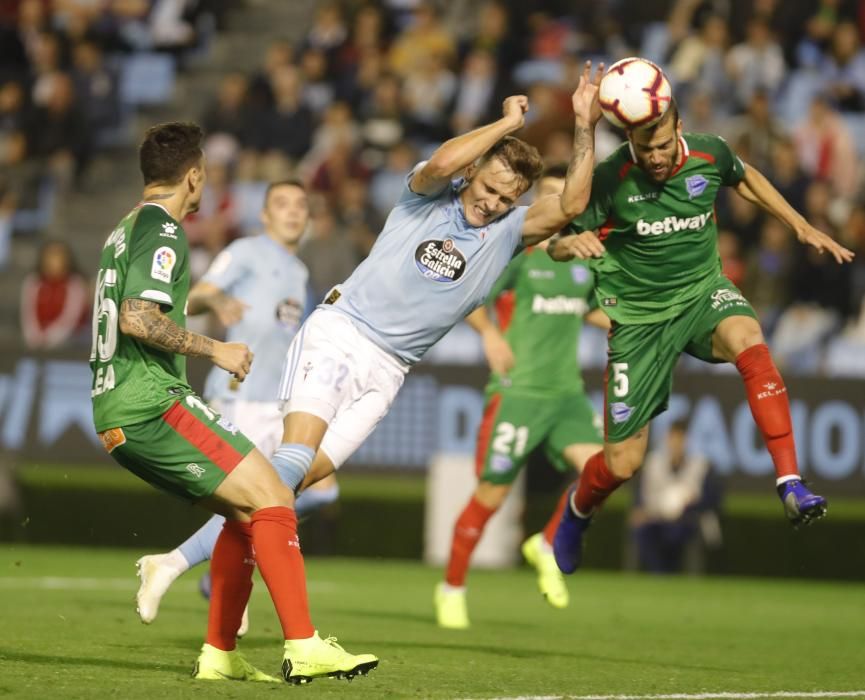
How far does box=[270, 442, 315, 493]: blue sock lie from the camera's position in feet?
26.1

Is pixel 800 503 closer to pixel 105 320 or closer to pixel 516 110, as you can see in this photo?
pixel 516 110

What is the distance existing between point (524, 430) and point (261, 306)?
2.16 m

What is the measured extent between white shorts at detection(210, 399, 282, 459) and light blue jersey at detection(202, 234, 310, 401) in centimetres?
4

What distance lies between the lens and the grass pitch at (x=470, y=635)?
8.02 metres

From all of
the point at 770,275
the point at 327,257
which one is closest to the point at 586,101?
the point at 327,257

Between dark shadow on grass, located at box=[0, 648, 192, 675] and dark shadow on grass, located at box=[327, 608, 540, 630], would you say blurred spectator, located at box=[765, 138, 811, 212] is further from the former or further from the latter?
dark shadow on grass, located at box=[0, 648, 192, 675]

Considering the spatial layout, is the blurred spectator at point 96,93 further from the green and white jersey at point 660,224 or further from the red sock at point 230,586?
the red sock at point 230,586

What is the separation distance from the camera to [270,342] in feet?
37.2

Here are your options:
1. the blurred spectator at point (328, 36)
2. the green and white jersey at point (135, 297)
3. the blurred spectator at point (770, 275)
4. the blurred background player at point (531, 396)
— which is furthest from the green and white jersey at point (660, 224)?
the blurred spectator at point (328, 36)

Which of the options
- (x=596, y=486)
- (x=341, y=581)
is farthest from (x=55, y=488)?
(x=596, y=486)

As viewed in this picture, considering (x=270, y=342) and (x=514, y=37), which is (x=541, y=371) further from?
(x=514, y=37)

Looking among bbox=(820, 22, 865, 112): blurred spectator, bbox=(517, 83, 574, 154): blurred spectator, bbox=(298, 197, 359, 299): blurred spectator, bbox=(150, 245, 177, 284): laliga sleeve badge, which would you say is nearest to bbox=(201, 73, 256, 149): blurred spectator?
bbox=(517, 83, 574, 154): blurred spectator

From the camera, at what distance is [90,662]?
8.52 metres

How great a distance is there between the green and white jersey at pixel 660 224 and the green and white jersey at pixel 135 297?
8.99 ft
